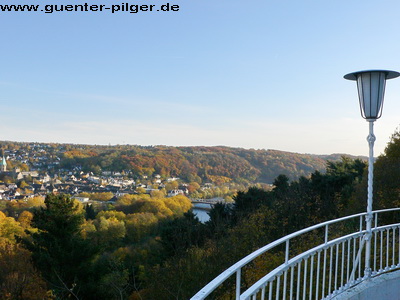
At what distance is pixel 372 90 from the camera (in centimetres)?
421

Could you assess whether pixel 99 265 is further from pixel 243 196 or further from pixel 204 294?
pixel 204 294

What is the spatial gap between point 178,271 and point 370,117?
11.2 m

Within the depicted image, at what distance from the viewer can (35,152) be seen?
341ft

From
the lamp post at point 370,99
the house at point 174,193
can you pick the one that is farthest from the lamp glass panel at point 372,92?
the house at point 174,193

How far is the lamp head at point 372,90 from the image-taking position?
13.7ft

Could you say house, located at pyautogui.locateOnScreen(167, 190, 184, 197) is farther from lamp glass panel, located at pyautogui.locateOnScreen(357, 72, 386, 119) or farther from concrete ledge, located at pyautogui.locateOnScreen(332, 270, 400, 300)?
lamp glass panel, located at pyautogui.locateOnScreen(357, 72, 386, 119)

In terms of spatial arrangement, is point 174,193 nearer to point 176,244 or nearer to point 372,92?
point 176,244

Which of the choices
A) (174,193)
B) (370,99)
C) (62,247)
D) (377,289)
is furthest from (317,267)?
(174,193)

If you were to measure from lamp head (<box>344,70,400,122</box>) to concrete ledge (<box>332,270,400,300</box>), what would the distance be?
72.9 inches

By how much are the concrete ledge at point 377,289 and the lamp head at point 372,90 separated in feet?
6.07

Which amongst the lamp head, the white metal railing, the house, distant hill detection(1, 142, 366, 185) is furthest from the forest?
the house

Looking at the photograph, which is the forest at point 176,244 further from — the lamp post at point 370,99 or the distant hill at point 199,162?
the distant hill at point 199,162

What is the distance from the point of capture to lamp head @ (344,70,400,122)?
4.18 meters

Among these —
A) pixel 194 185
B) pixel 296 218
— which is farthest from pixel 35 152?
pixel 296 218
